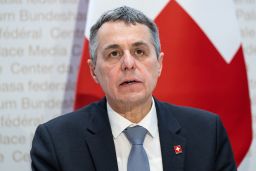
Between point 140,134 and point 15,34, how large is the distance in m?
1.04

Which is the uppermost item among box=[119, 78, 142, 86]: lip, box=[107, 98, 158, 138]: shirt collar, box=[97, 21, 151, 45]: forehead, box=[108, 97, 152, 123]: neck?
box=[97, 21, 151, 45]: forehead

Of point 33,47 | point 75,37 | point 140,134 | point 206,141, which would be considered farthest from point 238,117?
point 33,47

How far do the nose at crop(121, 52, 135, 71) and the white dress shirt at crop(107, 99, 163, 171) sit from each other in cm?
22

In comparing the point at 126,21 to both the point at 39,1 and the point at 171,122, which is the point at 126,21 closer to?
the point at 171,122

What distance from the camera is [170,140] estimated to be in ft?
5.34

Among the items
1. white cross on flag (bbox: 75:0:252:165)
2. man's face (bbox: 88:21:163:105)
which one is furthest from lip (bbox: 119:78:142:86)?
white cross on flag (bbox: 75:0:252:165)

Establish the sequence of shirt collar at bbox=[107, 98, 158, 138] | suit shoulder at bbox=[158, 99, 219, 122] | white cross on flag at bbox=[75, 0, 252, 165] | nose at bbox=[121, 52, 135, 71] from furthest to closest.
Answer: white cross on flag at bbox=[75, 0, 252, 165] < suit shoulder at bbox=[158, 99, 219, 122] < shirt collar at bbox=[107, 98, 158, 138] < nose at bbox=[121, 52, 135, 71]

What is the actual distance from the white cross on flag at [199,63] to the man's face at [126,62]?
1.54 ft

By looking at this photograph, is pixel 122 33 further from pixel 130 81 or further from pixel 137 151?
pixel 137 151

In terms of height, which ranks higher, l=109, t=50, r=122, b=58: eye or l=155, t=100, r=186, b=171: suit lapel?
l=109, t=50, r=122, b=58: eye

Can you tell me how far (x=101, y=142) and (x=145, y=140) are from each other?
0.54 ft

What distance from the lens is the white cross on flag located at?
2096 mm

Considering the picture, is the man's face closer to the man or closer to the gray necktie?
the man

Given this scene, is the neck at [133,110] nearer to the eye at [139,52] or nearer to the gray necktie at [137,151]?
the gray necktie at [137,151]
